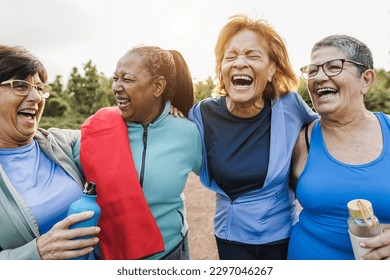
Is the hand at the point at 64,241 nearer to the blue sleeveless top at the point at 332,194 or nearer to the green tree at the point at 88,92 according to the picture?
the blue sleeveless top at the point at 332,194

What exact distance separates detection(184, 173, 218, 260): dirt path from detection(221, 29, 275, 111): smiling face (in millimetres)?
2290

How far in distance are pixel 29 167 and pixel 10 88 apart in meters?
0.40

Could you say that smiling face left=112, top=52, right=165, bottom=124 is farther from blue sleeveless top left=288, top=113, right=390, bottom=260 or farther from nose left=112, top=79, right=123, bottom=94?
blue sleeveless top left=288, top=113, right=390, bottom=260

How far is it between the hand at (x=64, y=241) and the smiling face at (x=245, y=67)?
108 centimetres

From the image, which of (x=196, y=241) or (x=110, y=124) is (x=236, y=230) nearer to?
(x=110, y=124)

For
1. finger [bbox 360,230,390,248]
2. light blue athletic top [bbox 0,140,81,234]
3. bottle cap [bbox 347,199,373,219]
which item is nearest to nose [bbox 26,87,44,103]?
light blue athletic top [bbox 0,140,81,234]

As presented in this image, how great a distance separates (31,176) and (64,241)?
1.29 ft

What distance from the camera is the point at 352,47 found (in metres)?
1.70

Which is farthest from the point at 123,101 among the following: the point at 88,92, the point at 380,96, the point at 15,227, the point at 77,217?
the point at 88,92

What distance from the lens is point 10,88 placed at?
1.59 meters

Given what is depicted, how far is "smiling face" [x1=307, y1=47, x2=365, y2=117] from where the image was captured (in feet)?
5.53

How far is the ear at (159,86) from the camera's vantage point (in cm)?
187
